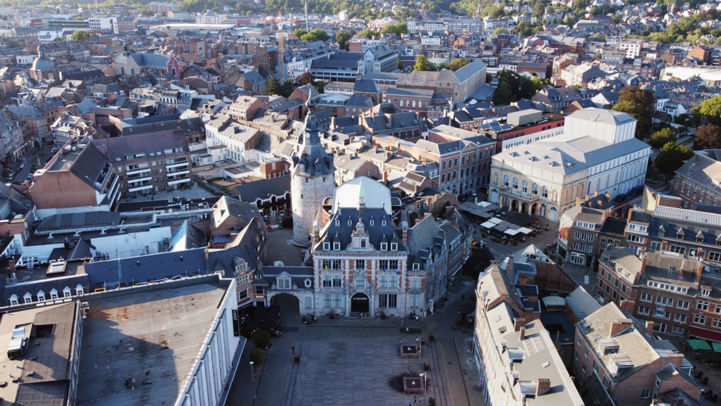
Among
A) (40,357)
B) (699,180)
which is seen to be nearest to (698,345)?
(699,180)

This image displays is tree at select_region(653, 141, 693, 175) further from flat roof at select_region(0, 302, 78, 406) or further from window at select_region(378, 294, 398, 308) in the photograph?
flat roof at select_region(0, 302, 78, 406)

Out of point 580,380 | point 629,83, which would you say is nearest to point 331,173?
point 580,380

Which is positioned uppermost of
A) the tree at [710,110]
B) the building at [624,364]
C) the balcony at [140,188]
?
the tree at [710,110]

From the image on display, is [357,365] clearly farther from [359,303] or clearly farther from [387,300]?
[387,300]

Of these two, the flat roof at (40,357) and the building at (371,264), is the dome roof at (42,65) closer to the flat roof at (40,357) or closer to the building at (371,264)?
the building at (371,264)

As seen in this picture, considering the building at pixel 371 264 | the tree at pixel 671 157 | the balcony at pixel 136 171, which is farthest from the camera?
the tree at pixel 671 157

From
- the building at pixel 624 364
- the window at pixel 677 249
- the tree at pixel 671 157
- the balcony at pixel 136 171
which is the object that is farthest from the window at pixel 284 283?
the tree at pixel 671 157

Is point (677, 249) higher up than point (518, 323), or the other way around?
point (518, 323)
